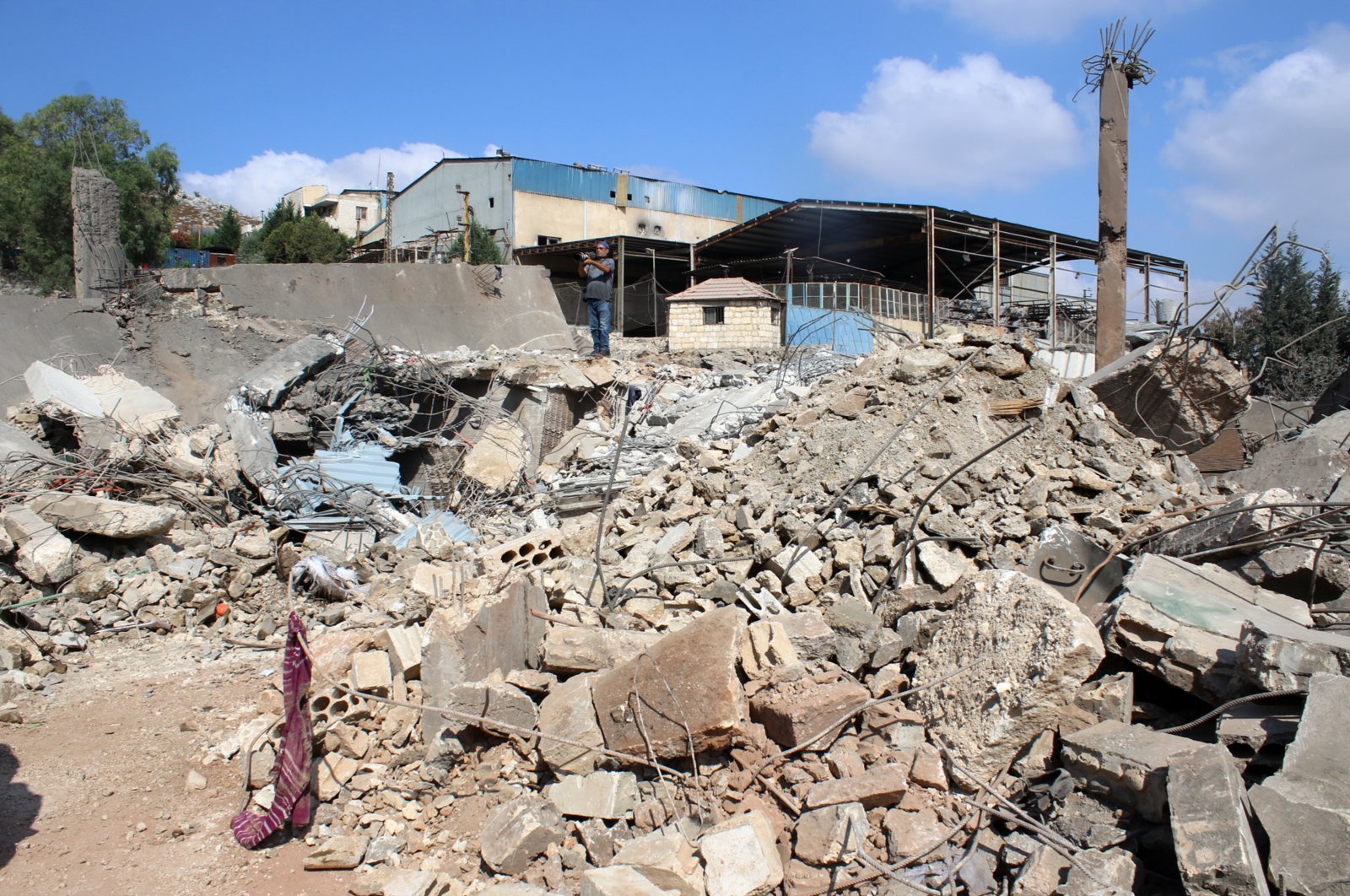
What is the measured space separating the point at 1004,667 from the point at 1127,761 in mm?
587

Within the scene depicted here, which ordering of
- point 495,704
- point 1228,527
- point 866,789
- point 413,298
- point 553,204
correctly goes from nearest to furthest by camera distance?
point 866,789 → point 495,704 → point 1228,527 → point 413,298 → point 553,204

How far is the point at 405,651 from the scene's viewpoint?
4.28 meters

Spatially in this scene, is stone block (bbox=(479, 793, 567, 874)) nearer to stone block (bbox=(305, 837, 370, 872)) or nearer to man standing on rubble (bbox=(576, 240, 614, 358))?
stone block (bbox=(305, 837, 370, 872))

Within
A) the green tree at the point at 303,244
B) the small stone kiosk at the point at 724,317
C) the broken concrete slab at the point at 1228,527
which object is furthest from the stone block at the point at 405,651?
the green tree at the point at 303,244

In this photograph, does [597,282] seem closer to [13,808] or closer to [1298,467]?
[1298,467]

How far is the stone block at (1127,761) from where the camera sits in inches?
108

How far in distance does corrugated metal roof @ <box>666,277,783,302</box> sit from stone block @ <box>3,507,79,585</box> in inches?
502

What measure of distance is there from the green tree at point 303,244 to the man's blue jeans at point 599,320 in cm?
1649

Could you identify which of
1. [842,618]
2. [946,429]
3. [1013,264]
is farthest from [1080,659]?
[1013,264]

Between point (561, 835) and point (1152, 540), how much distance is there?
3.43 metres

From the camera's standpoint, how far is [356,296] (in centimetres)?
1095

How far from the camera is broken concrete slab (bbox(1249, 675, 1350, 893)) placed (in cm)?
228

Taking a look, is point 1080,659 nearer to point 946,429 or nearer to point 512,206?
point 946,429

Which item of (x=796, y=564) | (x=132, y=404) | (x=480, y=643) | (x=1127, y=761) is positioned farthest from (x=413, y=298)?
(x=1127, y=761)
